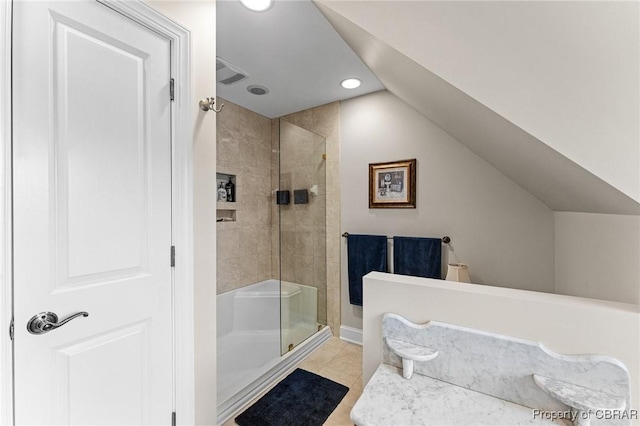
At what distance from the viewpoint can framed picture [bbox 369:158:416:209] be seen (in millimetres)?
2400

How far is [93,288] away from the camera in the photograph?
1.07 m

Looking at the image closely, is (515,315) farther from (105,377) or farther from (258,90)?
(258,90)

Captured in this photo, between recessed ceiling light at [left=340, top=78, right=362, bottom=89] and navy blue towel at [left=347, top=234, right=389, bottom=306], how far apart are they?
136 cm

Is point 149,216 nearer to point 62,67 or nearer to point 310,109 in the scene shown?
point 62,67

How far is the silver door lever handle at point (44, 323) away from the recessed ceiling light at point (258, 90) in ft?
6.88

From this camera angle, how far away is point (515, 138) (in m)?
1.10

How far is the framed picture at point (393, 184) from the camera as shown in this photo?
94.5 inches

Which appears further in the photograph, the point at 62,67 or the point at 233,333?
the point at 233,333

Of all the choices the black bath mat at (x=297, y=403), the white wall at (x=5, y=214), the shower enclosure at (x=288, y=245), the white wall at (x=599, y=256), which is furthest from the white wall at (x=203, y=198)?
the white wall at (x=599, y=256)

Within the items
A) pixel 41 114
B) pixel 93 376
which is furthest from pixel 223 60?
pixel 93 376

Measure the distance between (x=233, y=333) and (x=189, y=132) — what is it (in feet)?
6.75

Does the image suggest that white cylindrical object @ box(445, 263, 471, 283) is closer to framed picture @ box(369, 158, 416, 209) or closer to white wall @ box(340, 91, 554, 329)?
white wall @ box(340, 91, 554, 329)

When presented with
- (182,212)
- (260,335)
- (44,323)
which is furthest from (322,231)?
(44,323)

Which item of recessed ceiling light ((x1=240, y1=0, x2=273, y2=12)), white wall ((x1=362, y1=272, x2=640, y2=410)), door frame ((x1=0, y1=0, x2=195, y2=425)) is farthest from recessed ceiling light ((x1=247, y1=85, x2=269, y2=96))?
white wall ((x1=362, y1=272, x2=640, y2=410))
